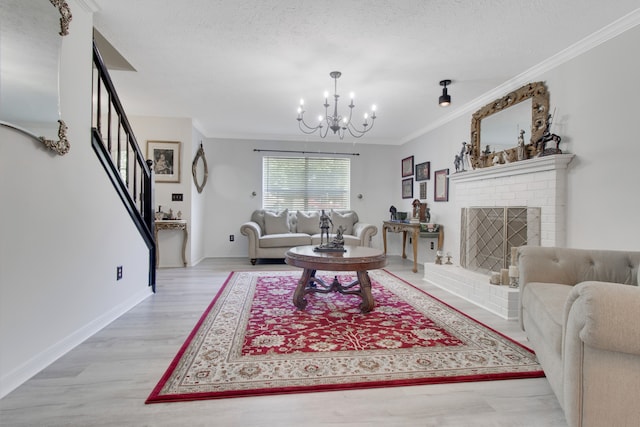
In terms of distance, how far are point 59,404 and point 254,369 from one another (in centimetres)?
88

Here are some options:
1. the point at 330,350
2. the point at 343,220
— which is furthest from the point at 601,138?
the point at 343,220

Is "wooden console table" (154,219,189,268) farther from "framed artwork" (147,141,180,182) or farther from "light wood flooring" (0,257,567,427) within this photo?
"light wood flooring" (0,257,567,427)

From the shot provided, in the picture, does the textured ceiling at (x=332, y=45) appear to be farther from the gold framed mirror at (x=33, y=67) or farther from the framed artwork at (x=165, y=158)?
the framed artwork at (x=165, y=158)

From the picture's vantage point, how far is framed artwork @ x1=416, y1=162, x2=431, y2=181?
5090 mm

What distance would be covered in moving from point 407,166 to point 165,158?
4.19m

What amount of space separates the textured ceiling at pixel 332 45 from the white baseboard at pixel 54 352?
223cm

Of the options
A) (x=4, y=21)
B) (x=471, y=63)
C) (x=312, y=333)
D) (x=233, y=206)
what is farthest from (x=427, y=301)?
(x=233, y=206)

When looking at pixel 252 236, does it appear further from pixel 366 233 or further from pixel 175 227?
pixel 366 233

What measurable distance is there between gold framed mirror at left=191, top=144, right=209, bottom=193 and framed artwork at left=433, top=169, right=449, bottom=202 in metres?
3.89

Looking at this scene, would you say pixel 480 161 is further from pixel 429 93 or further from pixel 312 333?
pixel 312 333

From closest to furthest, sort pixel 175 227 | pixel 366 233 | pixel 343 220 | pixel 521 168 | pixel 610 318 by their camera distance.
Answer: pixel 610 318
pixel 521 168
pixel 175 227
pixel 366 233
pixel 343 220

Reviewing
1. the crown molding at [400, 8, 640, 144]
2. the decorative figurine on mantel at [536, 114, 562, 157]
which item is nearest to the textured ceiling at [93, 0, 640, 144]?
the crown molding at [400, 8, 640, 144]

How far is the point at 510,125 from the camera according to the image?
10.7 feet

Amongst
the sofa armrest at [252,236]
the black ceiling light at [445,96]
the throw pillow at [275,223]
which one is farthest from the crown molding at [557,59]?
the sofa armrest at [252,236]
